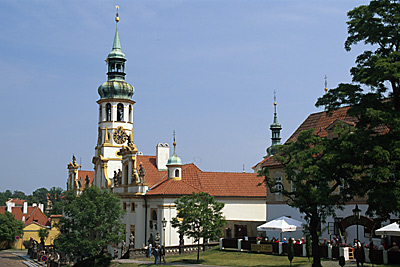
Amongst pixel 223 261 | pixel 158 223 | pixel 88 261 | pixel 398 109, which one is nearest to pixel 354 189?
pixel 398 109

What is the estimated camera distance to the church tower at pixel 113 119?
67562 mm

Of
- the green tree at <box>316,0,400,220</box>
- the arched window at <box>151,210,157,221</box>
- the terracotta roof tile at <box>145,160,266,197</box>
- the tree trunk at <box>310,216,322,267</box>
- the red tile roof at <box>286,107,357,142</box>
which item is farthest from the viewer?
the terracotta roof tile at <box>145,160,266,197</box>

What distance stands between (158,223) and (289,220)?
755 inches

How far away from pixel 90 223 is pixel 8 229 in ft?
160

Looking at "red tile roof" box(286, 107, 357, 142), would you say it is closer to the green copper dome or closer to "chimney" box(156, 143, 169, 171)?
"chimney" box(156, 143, 169, 171)

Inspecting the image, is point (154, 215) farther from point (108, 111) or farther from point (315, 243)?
point (315, 243)

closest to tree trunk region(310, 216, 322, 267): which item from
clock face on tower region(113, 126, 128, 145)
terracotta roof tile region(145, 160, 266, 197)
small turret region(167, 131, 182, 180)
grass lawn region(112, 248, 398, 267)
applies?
grass lawn region(112, 248, 398, 267)

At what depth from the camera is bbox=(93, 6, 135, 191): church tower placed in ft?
222

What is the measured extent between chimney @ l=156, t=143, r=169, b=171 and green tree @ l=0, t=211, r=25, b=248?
38.6 meters

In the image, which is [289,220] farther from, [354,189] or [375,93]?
[375,93]

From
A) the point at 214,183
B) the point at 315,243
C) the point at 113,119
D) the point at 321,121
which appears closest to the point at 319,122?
the point at 321,121

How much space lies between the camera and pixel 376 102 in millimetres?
25875

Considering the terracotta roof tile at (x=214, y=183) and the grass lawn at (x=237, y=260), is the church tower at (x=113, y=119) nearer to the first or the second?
the terracotta roof tile at (x=214, y=183)

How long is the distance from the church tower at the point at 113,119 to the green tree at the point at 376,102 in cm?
4365
